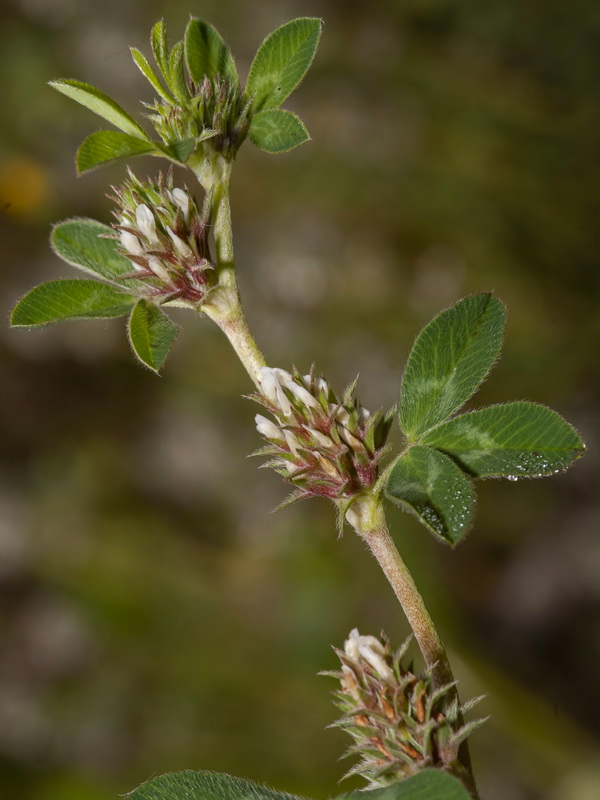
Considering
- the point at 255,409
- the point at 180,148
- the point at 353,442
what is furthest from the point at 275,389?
the point at 255,409

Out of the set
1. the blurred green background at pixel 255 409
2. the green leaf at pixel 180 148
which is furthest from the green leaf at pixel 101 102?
the blurred green background at pixel 255 409

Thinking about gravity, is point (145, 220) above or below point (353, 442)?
above

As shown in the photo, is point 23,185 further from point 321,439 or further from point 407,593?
point 407,593

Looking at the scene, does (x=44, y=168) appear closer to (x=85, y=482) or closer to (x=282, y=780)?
(x=85, y=482)

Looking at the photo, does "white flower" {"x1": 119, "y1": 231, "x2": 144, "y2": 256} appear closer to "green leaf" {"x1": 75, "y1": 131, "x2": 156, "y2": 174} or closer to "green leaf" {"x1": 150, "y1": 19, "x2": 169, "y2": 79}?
"green leaf" {"x1": 75, "y1": 131, "x2": 156, "y2": 174}

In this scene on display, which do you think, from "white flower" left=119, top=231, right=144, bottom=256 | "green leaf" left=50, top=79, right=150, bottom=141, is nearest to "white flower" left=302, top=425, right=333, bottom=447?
"white flower" left=119, top=231, right=144, bottom=256

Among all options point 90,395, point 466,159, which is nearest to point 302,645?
point 90,395

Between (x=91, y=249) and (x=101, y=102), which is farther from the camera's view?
(x=91, y=249)
